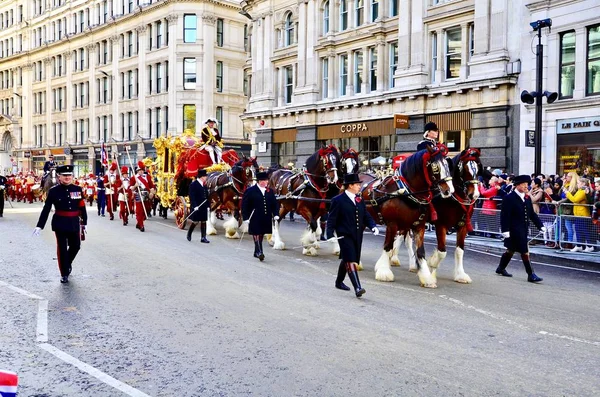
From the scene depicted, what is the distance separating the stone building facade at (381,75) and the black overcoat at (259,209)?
13.4 m

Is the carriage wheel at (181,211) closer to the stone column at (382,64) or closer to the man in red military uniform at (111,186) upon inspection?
the man in red military uniform at (111,186)

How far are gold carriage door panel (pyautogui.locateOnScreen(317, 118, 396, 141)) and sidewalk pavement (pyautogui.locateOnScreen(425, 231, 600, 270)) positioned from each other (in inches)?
514

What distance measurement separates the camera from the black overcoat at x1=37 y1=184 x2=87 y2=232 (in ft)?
33.3

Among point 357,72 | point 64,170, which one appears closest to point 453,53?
point 357,72

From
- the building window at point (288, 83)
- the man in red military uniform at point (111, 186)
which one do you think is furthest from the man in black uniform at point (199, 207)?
the building window at point (288, 83)

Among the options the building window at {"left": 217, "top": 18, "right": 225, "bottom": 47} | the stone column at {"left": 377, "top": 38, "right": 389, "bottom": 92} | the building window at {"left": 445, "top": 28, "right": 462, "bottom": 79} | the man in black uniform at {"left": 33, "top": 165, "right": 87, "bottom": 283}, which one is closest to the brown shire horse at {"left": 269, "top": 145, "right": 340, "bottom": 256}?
the man in black uniform at {"left": 33, "top": 165, "right": 87, "bottom": 283}

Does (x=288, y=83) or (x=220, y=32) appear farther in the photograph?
(x=220, y=32)

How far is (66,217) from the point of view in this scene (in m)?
10.2

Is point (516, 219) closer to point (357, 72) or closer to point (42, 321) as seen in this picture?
point (42, 321)

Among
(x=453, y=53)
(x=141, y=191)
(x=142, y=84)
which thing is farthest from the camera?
(x=142, y=84)

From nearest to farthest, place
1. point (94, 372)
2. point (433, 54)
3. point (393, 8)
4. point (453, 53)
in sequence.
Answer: point (94, 372)
point (453, 53)
point (433, 54)
point (393, 8)

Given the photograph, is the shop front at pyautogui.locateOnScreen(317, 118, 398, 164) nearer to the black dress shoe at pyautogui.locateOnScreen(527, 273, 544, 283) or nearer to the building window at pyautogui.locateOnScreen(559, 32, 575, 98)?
the building window at pyautogui.locateOnScreen(559, 32, 575, 98)

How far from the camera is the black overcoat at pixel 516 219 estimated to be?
10820 millimetres

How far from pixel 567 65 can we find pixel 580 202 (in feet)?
30.6
